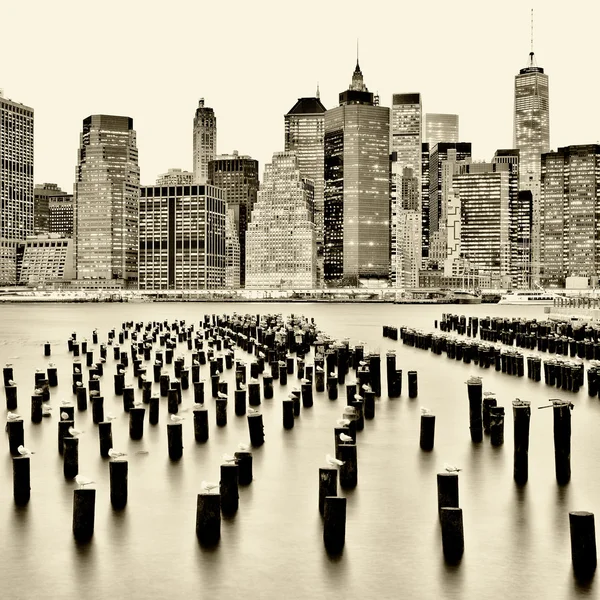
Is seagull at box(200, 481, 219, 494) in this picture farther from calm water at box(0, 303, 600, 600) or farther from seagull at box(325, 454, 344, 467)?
seagull at box(325, 454, 344, 467)

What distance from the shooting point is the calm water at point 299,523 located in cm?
1190

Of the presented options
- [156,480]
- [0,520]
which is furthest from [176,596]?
[156,480]

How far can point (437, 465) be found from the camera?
63.1 feet

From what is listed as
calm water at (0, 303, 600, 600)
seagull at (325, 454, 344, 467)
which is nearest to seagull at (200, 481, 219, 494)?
calm water at (0, 303, 600, 600)

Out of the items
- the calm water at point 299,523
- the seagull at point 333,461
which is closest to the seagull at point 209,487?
the calm water at point 299,523

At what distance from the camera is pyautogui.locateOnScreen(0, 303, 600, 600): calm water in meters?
11.9

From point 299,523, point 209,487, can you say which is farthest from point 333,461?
point 209,487

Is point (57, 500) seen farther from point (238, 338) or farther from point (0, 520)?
point (238, 338)

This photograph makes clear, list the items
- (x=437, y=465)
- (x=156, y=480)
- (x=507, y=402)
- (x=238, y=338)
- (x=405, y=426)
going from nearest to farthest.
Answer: (x=156, y=480) < (x=437, y=465) < (x=405, y=426) < (x=507, y=402) < (x=238, y=338)

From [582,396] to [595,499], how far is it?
46.8 feet

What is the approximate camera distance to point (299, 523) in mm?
14547

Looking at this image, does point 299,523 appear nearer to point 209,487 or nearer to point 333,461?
point 333,461

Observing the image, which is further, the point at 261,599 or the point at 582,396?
the point at 582,396

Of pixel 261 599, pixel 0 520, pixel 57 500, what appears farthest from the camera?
pixel 57 500
